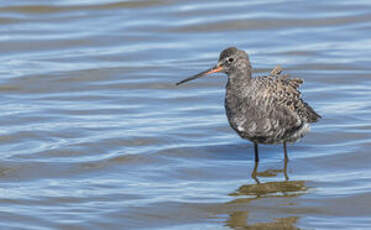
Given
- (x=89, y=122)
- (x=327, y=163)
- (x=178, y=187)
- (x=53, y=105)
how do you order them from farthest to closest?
(x=53, y=105), (x=89, y=122), (x=327, y=163), (x=178, y=187)

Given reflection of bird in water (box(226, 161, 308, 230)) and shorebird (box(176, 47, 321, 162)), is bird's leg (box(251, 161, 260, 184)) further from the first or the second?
shorebird (box(176, 47, 321, 162))

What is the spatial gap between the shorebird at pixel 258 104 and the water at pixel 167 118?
449 millimetres

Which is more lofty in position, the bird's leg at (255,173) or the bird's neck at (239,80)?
the bird's neck at (239,80)

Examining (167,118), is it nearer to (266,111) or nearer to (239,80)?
(239,80)

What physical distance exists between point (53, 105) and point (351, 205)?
204 inches

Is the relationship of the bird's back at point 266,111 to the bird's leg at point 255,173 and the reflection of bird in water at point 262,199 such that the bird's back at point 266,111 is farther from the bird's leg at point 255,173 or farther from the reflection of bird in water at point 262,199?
the reflection of bird in water at point 262,199

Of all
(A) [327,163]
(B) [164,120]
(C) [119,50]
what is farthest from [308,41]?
(A) [327,163]

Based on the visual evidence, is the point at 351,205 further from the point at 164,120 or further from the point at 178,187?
the point at 164,120

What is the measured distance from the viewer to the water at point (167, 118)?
26.2 feet

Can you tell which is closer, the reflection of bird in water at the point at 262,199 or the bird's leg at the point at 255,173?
the reflection of bird in water at the point at 262,199

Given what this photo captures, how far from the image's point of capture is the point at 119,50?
1463 centimetres

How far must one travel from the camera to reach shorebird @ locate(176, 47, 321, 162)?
907 centimetres

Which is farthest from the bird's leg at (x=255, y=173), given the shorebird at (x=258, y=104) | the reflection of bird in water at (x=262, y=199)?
the shorebird at (x=258, y=104)

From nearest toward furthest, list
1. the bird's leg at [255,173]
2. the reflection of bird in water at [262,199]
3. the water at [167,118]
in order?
1. the reflection of bird in water at [262,199]
2. the water at [167,118]
3. the bird's leg at [255,173]
